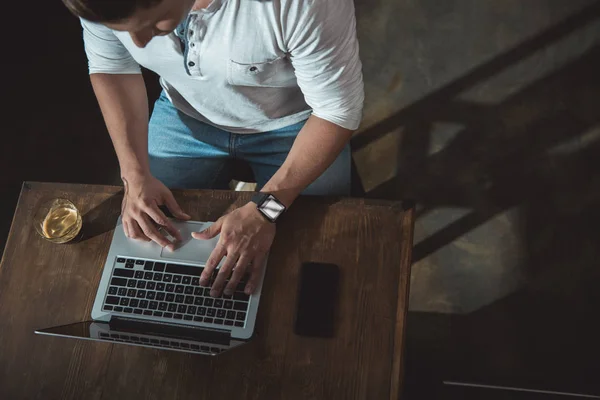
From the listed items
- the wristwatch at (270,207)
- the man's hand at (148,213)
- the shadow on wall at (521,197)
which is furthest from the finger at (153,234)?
the shadow on wall at (521,197)

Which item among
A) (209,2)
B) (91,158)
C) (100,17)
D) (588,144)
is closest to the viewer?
(100,17)

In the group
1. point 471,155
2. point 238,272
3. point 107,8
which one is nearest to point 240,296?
point 238,272

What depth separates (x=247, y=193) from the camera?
3.92 feet

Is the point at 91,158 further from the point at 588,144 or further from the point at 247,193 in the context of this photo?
the point at 588,144

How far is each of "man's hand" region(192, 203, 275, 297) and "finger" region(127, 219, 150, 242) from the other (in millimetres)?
127

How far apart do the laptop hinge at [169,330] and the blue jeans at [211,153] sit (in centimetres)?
50

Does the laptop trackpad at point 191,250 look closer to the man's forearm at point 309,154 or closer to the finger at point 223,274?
the finger at point 223,274

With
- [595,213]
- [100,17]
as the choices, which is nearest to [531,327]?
[595,213]

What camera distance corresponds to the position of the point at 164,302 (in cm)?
109

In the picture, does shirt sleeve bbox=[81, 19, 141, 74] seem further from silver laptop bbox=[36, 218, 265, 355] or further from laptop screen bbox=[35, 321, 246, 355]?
laptop screen bbox=[35, 321, 246, 355]

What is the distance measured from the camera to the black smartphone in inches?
41.2

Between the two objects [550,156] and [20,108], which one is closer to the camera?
[550,156]

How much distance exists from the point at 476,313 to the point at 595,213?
58 cm

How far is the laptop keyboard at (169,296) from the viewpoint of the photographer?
3.49 feet
